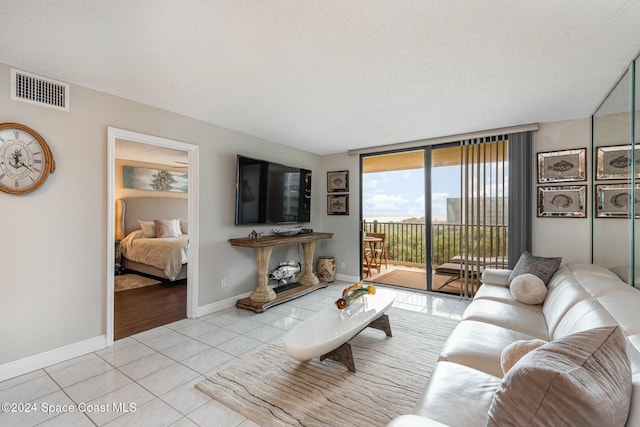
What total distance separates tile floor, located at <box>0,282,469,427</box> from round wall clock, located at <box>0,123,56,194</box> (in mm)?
1466

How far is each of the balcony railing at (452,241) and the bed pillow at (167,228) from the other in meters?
4.67

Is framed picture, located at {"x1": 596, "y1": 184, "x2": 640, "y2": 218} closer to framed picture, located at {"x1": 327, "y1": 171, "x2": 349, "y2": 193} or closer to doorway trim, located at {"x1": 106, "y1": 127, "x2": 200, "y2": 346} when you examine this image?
framed picture, located at {"x1": 327, "y1": 171, "x2": 349, "y2": 193}

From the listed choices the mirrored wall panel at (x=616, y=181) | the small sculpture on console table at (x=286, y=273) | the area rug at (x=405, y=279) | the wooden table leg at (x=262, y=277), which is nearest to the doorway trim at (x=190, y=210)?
the wooden table leg at (x=262, y=277)

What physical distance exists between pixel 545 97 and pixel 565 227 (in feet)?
5.48

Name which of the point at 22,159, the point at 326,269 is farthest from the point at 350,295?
the point at 22,159

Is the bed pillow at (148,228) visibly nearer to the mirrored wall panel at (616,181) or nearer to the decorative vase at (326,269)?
the decorative vase at (326,269)

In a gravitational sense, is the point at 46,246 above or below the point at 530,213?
below

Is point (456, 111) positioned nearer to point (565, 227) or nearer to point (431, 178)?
point (431, 178)

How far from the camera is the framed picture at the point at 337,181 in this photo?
5191mm

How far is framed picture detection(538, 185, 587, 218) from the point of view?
3.36m

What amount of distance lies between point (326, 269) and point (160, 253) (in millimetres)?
2882

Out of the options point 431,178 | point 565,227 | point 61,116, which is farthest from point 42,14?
point 565,227

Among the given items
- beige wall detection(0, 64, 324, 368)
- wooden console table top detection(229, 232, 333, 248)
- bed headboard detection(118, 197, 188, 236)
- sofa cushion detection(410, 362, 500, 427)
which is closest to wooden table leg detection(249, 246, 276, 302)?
wooden console table top detection(229, 232, 333, 248)

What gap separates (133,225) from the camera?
6.18 metres
